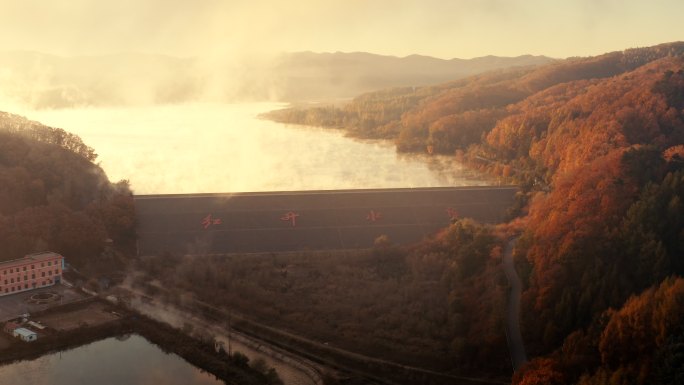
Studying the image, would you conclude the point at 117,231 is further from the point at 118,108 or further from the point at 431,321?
the point at 118,108

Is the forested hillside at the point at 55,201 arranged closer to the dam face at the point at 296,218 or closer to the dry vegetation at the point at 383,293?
the dam face at the point at 296,218

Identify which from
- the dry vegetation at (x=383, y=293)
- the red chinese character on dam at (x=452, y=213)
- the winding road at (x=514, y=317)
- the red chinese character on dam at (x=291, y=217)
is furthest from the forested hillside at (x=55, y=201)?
the winding road at (x=514, y=317)

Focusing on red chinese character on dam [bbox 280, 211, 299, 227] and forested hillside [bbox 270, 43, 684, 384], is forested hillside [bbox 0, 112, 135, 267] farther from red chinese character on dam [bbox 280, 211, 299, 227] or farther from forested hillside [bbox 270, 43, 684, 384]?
forested hillside [bbox 270, 43, 684, 384]

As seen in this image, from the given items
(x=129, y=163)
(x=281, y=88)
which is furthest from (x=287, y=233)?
(x=281, y=88)

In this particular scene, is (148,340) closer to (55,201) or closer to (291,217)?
(55,201)

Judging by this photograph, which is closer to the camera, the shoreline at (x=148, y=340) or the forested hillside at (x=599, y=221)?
the forested hillside at (x=599, y=221)

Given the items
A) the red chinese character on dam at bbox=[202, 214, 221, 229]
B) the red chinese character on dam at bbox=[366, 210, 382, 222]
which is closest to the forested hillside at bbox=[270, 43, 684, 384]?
the red chinese character on dam at bbox=[366, 210, 382, 222]
